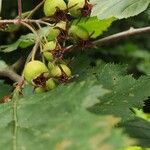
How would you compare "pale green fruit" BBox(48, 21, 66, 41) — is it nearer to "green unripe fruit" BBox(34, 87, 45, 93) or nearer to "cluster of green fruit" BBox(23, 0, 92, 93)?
"cluster of green fruit" BBox(23, 0, 92, 93)

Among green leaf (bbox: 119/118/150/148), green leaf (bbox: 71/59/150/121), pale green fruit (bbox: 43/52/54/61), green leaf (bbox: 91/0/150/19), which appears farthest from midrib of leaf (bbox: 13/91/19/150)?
green leaf (bbox: 91/0/150/19)

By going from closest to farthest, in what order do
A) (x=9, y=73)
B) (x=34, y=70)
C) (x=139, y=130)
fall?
(x=34, y=70)
(x=139, y=130)
(x=9, y=73)

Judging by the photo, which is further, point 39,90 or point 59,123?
point 39,90

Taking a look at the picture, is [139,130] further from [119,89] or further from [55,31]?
[55,31]

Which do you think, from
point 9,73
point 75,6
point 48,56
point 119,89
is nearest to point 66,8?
point 75,6

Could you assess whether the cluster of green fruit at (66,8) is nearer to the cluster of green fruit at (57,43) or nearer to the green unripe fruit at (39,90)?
the cluster of green fruit at (57,43)

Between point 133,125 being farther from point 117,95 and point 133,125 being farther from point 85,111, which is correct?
point 85,111
